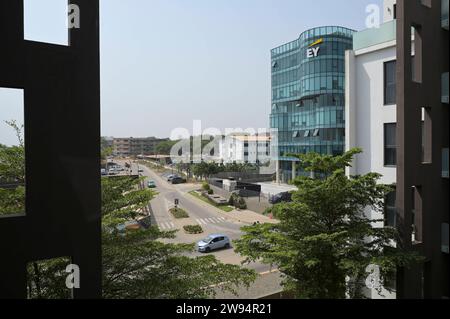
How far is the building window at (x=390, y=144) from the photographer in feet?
23.5

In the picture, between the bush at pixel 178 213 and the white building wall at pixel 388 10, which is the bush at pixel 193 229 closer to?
the bush at pixel 178 213

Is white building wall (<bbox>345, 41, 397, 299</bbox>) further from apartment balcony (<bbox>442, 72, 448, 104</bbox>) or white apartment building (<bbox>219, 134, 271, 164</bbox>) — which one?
white apartment building (<bbox>219, 134, 271, 164</bbox>)

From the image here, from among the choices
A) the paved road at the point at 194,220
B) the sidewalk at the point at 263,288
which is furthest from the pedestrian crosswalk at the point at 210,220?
the sidewalk at the point at 263,288

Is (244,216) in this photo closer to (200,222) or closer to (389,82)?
(200,222)

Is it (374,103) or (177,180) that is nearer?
(374,103)

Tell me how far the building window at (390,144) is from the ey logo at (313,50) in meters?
21.1

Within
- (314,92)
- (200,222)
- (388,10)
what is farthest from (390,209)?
(314,92)

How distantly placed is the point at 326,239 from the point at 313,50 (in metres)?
25.0

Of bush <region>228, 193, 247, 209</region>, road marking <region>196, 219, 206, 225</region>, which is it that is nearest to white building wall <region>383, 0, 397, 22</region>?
road marking <region>196, 219, 206, 225</region>

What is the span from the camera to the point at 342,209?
5.15 m

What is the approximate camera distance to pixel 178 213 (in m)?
19.0
